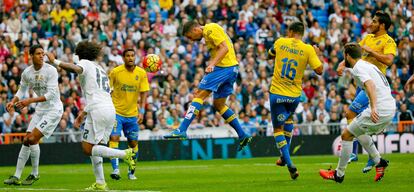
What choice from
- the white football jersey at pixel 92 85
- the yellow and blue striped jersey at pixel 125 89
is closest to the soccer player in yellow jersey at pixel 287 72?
the white football jersey at pixel 92 85

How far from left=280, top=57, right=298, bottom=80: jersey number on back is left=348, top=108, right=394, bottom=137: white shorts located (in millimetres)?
2295

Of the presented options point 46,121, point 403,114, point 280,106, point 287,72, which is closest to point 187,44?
point 403,114

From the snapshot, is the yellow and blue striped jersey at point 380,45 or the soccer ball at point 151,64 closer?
the yellow and blue striped jersey at point 380,45

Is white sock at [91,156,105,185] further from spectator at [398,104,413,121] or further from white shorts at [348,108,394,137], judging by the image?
spectator at [398,104,413,121]

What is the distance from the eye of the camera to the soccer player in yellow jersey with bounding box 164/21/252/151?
61.1 feet

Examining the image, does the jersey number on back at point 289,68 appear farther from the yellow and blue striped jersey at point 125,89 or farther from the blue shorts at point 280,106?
the yellow and blue striped jersey at point 125,89

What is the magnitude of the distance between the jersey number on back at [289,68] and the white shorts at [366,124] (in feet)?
7.53

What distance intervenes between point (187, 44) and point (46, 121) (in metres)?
16.3

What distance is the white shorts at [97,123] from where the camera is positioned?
16.2m

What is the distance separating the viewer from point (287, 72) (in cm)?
1838

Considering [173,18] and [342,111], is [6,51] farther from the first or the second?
[342,111]

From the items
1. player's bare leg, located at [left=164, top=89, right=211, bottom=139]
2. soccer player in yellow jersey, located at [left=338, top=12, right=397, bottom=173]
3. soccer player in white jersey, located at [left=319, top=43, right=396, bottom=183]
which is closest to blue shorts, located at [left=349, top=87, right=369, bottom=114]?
soccer player in yellow jersey, located at [left=338, top=12, right=397, bottom=173]

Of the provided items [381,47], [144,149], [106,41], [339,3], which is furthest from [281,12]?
[381,47]

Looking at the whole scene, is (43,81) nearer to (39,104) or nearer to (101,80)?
(39,104)
